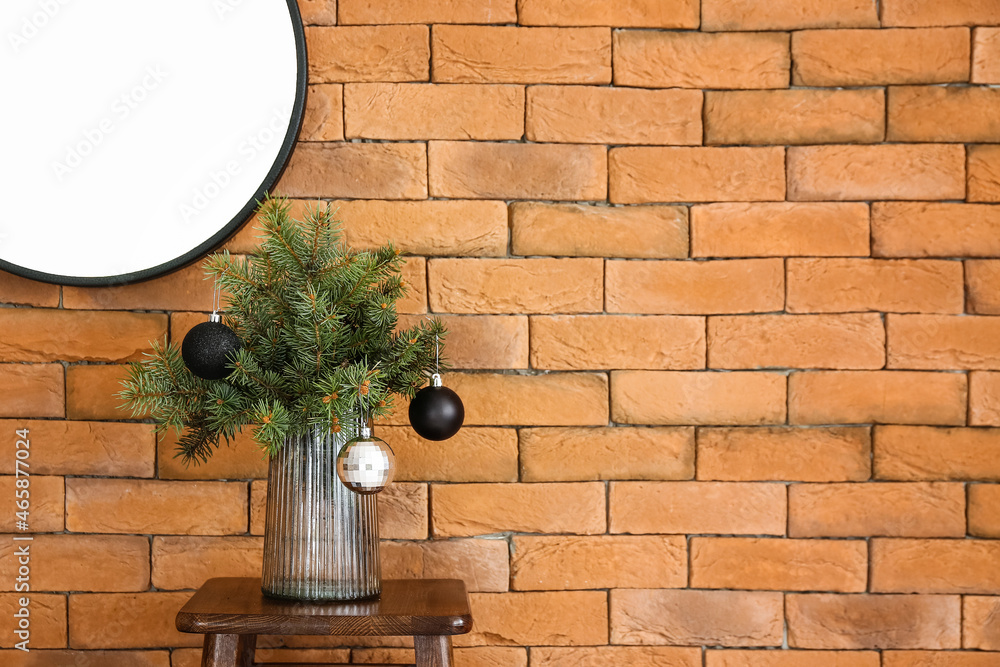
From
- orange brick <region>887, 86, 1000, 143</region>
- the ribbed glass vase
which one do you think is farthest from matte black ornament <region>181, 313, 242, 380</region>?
orange brick <region>887, 86, 1000, 143</region>

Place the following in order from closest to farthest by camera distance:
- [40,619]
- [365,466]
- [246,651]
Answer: [365,466] < [246,651] < [40,619]

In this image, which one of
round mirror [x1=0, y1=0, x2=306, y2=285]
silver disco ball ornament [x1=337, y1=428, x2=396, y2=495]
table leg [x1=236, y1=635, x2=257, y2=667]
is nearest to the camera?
silver disco ball ornament [x1=337, y1=428, x2=396, y2=495]

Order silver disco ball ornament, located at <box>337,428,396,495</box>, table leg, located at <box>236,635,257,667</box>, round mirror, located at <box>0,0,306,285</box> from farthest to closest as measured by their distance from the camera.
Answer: round mirror, located at <box>0,0,306,285</box>
table leg, located at <box>236,635,257,667</box>
silver disco ball ornament, located at <box>337,428,396,495</box>

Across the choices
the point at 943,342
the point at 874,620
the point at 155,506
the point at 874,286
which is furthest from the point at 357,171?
the point at 874,620

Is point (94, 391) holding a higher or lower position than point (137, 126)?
lower

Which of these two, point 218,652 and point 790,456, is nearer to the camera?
point 218,652

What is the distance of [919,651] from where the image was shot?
1.03 metres

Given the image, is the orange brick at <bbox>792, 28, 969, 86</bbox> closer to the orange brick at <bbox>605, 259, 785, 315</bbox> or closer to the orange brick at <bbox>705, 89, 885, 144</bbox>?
the orange brick at <bbox>705, 89, 885, 144</bbox>

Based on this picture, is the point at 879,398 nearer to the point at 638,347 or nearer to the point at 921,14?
the point at 638,347

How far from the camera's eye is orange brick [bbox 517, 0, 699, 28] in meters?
1.04

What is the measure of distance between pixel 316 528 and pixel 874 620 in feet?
2.57

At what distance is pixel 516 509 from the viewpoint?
1.03 metres

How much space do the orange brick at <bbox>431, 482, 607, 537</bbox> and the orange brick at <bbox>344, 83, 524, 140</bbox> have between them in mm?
498

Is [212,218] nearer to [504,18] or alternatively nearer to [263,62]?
[263,62]
